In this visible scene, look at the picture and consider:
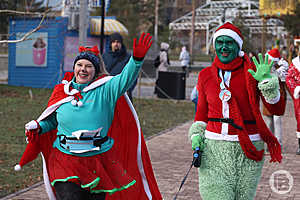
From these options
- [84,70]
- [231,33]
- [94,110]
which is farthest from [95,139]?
[231,33]

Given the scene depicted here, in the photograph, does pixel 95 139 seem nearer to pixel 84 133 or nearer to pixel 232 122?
pixel 84 133

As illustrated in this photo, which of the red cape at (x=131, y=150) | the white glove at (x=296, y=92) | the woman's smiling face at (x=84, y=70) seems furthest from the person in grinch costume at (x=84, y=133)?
the white glove at (x=296, y=92)

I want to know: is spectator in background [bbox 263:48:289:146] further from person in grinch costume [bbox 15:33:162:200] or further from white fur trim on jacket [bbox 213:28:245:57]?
person in grinch costume [bbox 15:33:162:200]

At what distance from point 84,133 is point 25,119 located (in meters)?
9.03

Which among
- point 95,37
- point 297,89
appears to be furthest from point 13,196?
point 95,37

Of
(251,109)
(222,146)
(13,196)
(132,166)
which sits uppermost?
(251,109)

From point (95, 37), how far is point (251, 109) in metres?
18.2

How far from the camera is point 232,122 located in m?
4.21

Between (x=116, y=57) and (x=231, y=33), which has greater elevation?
(x=231, y=33)

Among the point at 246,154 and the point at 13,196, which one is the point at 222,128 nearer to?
the point at 246,154

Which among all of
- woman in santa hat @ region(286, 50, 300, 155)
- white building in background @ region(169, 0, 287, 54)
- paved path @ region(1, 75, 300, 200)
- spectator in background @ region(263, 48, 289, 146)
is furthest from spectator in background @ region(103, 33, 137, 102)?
white building in background @ region(169, 0, 287, 54)

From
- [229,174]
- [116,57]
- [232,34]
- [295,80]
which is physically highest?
[232,34]

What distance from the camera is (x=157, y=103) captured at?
17547 mm

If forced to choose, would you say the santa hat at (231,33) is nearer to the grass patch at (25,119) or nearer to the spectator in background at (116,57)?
the grass patch at (25,119)
